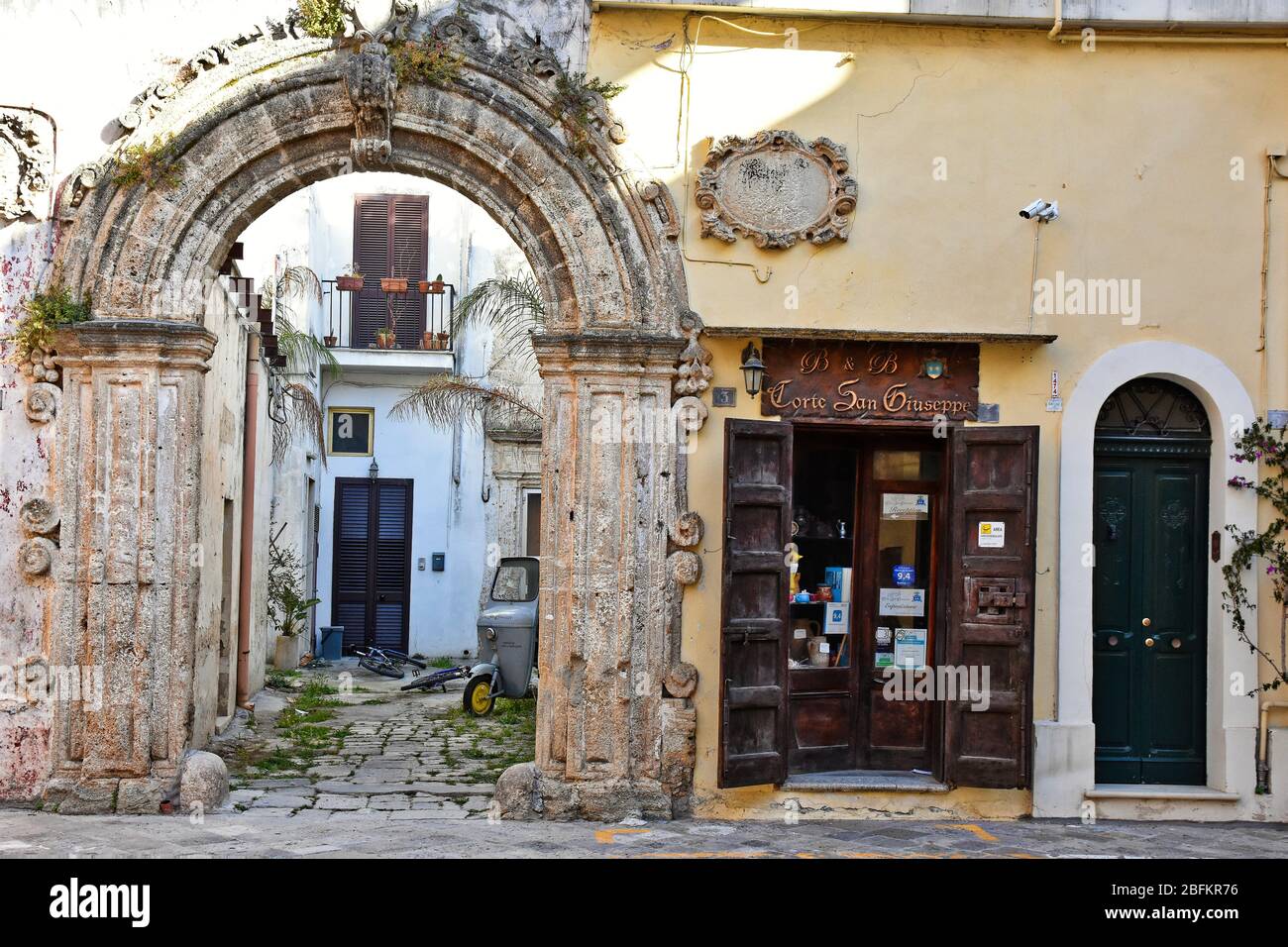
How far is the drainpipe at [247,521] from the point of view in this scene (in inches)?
481

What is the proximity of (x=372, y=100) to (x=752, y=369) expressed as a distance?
2697mm

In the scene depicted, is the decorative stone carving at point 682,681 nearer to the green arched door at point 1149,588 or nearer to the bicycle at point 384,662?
the green arched door at point 1149,588

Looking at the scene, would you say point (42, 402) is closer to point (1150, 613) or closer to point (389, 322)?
point (1150, 613)

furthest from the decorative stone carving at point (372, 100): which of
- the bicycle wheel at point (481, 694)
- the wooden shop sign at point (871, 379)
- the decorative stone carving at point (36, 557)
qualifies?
the bicycle wheel at point (481, 694)

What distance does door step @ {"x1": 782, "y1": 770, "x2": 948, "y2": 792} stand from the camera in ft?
26.6

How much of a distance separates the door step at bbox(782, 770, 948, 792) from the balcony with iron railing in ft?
39.7

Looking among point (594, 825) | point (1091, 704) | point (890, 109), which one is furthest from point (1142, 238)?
point (594, 825)

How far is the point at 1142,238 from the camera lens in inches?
331

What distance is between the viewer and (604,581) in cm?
792

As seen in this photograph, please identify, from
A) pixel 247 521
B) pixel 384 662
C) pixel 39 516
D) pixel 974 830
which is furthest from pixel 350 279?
pixel 974 830

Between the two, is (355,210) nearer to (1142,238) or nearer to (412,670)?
(412,670)

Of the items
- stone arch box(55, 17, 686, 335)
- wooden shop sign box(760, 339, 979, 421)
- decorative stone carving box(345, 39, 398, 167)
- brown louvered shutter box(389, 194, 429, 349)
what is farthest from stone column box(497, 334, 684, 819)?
brown louvered shutter box(389, 194, 429, 349)

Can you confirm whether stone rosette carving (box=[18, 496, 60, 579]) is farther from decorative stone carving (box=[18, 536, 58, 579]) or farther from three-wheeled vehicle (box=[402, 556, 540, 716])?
three-wheeled vehicle (box=[402, 556, 540, 716])

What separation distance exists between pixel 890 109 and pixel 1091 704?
3833mm
